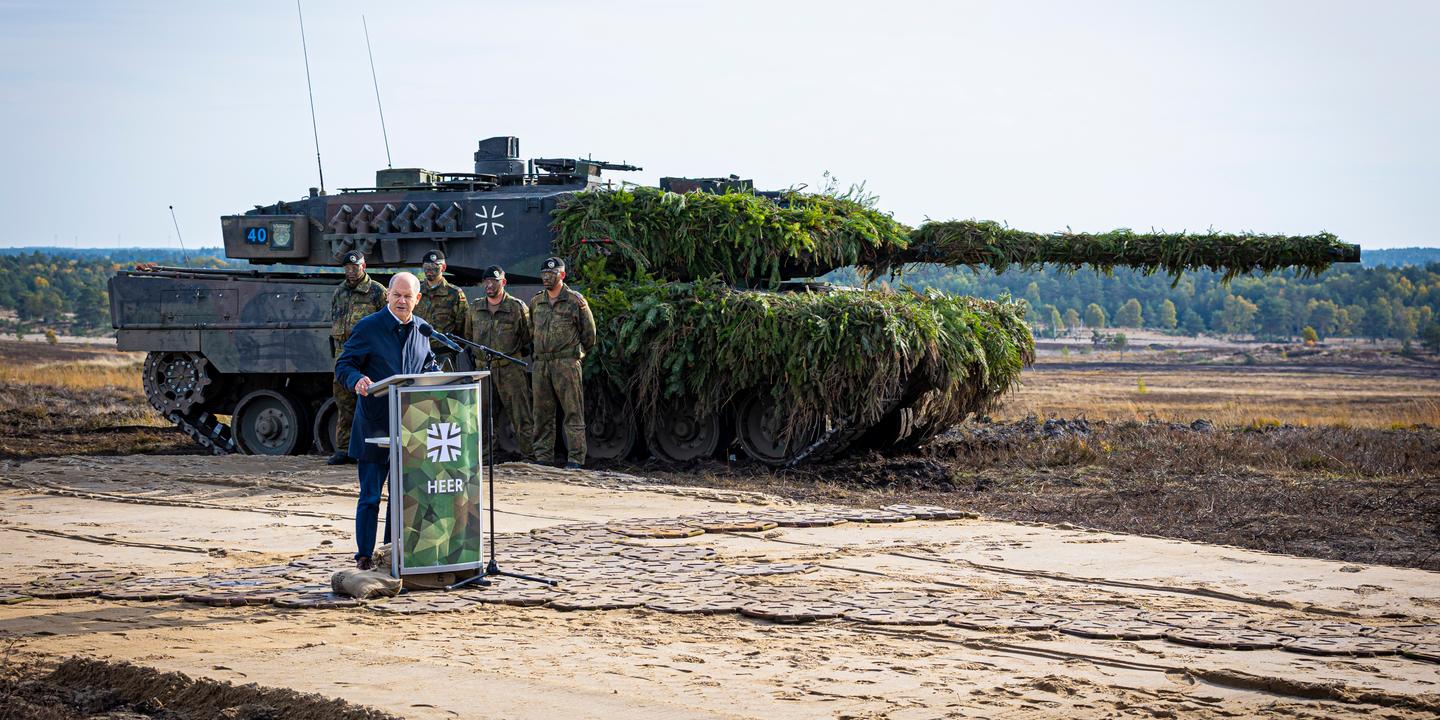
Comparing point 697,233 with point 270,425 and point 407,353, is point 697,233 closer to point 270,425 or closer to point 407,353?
point 270,425

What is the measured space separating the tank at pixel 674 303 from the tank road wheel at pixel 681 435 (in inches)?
0.9

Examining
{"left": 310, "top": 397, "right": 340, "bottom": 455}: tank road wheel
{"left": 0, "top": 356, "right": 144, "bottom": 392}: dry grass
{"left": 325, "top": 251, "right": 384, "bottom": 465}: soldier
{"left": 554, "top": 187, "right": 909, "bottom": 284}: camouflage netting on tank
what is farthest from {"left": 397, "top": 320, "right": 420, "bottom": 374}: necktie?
{"left": 0, "top": 356, "right": 144, "bottom": 392}: dry grass

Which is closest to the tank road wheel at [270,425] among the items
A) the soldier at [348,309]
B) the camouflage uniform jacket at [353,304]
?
the soldier at [348,309]

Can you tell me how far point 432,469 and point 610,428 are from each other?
8.30 meters

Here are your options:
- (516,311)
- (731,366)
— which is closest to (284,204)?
(516,311)

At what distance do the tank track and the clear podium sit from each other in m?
9.85

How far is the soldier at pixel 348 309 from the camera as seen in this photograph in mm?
14773

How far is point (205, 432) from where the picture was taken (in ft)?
58.1

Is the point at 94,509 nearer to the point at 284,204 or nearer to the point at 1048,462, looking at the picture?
the point at 284,204

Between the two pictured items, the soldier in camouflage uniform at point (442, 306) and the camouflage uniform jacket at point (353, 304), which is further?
the soldier in camouflage uniform at point (442, 306)

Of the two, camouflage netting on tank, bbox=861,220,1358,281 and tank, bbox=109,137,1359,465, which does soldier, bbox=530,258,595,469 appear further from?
camouflage netting on tank, bbox=861,220,1358,281

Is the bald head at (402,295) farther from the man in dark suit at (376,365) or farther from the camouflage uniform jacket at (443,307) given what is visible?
the camouflage uniform jacket at (443,307)

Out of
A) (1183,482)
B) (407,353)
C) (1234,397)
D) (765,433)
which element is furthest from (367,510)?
(1234,397)

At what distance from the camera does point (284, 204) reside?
59.3 feet
